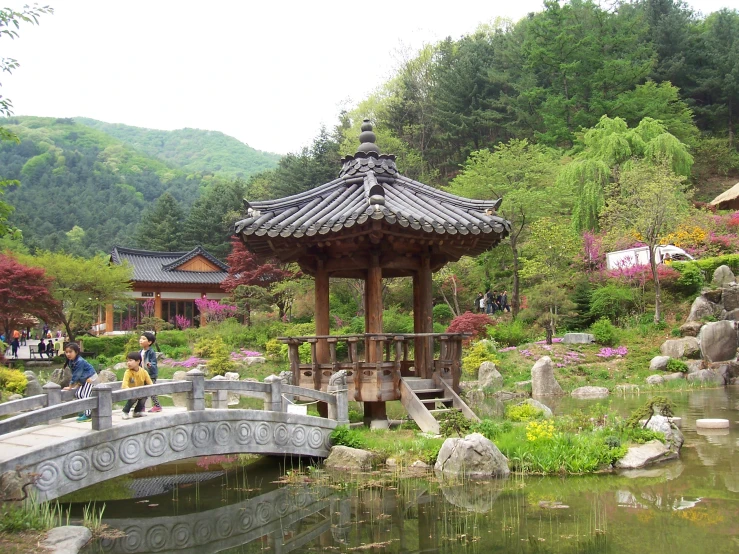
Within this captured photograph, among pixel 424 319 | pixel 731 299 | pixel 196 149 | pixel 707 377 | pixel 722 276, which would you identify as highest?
pixel 196 149

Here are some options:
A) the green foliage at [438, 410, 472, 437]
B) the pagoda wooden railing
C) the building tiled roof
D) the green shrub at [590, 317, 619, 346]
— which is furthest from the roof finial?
the building tiled roof

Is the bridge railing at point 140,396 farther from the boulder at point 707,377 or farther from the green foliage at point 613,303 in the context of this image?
the green foliage at point 613,303

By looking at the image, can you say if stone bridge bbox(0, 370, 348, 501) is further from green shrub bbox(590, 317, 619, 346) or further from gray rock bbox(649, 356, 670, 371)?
green shrub bbox(590, 317, 619, 346)

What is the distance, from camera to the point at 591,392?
1838 centimetres

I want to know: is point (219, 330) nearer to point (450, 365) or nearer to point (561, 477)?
point (450, 365)

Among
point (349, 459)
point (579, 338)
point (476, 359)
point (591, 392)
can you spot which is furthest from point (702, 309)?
point (349, 459)

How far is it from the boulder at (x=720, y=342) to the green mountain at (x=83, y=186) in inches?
2312

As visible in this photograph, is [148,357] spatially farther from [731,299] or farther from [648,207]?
[731,299]

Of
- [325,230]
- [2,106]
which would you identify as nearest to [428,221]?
[325,230]

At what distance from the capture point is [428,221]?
33.6 feet

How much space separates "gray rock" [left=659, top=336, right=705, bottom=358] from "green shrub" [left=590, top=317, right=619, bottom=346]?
1969mm

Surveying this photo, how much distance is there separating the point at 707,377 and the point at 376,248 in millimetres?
13432

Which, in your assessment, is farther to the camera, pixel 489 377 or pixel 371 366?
pixel 489 377

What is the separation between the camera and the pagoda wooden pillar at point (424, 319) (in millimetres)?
12009
